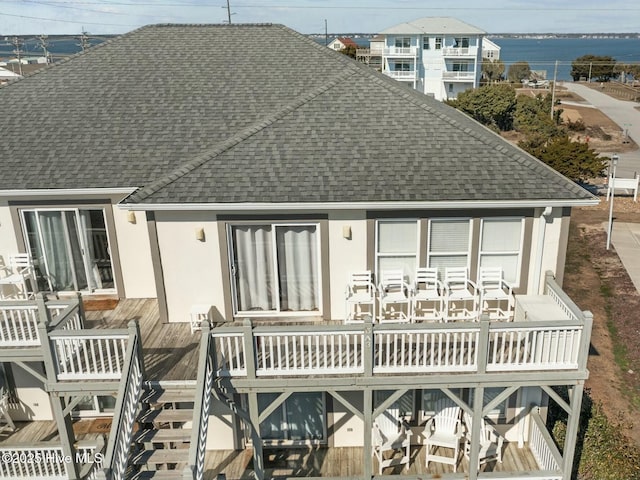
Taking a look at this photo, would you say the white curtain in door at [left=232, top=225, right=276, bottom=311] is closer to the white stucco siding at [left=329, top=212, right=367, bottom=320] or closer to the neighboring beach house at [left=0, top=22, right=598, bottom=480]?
the neighboring beach house at [left=0, top=22, right=598, bottom=480]

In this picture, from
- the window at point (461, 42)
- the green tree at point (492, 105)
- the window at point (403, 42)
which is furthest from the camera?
the window at point (403, 42)

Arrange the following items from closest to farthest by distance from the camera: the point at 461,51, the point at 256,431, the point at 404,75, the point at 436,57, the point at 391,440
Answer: the point at 256,431 → the point at 391,440 → the point at 461,51 → the point at 436,57 → the point at 404,75

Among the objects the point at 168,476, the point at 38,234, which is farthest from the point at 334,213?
the point at 38,234

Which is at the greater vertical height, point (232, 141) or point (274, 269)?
point (232, 141)

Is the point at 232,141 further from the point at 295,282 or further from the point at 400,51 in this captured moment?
the point at 400,51

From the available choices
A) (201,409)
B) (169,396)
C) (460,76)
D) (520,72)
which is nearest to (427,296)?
(201,409)

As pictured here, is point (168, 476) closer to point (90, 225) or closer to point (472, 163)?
point (90, 225)

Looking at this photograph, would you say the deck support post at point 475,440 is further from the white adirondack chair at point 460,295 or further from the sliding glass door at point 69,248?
the sliding glass door at point 69,248

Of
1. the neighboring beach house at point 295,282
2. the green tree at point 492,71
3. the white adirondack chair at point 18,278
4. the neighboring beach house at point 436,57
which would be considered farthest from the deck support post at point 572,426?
the green tree at point 492,71
